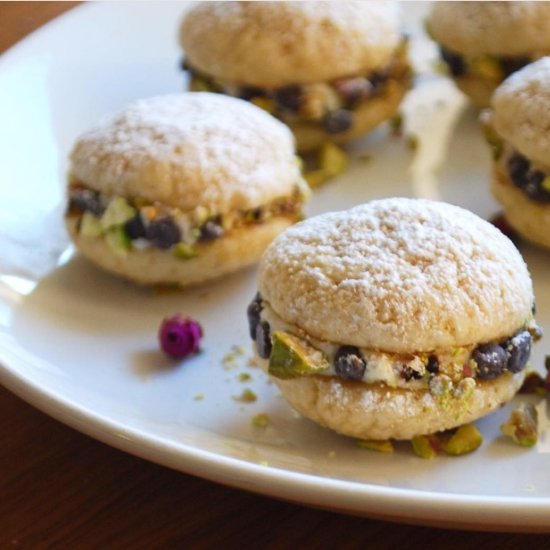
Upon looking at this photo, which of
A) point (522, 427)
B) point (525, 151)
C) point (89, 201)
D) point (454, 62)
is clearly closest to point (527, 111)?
point (525, 151)

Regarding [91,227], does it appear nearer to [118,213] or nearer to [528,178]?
[118,213]

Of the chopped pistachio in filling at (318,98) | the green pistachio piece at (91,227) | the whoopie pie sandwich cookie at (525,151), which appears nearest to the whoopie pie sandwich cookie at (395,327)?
the whoopie pie sandwich cookie at (525,151)

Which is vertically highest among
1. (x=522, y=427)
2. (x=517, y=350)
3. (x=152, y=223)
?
(x=152, y=223)

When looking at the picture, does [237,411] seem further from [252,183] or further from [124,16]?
[124,16]

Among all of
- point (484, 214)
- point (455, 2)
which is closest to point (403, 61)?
point (455, 2)

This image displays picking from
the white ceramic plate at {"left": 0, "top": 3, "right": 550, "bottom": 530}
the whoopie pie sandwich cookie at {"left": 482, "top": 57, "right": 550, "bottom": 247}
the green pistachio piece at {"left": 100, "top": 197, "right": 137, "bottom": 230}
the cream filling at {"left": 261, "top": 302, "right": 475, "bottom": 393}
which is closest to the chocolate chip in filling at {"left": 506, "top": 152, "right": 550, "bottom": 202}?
the whoopie pie sandwich cookie at {"left": 482, "top": 57, "right": 550, "bottom": 247}

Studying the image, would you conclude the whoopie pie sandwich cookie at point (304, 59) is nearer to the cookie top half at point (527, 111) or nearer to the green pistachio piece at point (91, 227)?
the cookie top half at point (527, 111)
